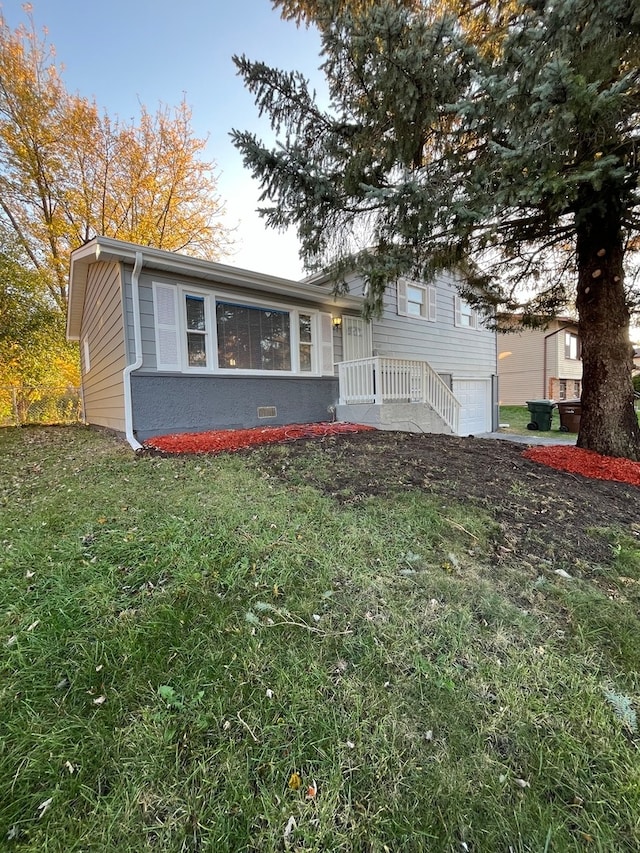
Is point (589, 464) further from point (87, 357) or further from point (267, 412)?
point (87, 357)

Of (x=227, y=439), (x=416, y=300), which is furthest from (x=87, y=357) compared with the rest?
(x=416, y=300)

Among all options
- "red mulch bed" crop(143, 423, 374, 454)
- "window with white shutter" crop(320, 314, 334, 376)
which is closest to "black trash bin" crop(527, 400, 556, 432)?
"window with white shutter" crop(320, 314, 334, 376)

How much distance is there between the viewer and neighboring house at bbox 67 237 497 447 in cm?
586

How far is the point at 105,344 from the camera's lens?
25.3ft

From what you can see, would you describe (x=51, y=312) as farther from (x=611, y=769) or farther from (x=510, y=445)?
(x=611, y=769)

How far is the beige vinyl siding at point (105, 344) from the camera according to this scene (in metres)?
6.29

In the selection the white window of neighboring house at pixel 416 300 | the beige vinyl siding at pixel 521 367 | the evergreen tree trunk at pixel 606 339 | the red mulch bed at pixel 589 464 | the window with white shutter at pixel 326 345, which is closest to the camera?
the red mulch bed at pixel 589 464

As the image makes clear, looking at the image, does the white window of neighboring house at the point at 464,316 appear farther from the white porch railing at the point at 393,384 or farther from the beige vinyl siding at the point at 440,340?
the white porch railing at the point at 393,384

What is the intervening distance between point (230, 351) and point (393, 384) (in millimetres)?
3378

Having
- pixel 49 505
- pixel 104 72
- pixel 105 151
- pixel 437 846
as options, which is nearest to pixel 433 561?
pixel 437 846

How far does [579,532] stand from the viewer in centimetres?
278

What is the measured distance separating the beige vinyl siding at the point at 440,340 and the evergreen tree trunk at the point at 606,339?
5.35 m

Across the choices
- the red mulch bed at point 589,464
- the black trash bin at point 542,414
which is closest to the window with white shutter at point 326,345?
the red mulch bed at point 589,464

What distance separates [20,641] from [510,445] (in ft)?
20.6
